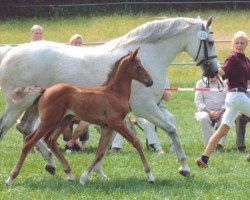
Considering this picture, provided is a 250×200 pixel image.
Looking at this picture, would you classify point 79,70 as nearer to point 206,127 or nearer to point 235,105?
point 235,105

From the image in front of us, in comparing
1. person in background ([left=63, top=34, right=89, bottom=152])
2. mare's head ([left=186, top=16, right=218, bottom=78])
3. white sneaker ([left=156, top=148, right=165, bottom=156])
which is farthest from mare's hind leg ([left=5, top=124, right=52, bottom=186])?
white sneaker ([left=156, top=148, right=165, bottom=156])

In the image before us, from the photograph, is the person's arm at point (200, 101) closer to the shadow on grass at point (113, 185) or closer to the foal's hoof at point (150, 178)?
the shadow on grass at point (113, 185)

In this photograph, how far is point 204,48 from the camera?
10.4m

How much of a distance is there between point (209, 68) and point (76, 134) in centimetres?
297

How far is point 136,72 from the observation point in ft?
30.1

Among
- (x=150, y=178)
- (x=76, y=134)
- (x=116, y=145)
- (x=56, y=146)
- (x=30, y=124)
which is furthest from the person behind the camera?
(x=116, y=145)

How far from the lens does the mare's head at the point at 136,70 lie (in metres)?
9.15

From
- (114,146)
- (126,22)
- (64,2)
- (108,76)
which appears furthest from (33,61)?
(64,2)

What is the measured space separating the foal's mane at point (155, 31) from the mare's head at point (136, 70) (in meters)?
0.82

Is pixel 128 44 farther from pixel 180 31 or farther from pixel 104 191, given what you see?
pixel 104 191

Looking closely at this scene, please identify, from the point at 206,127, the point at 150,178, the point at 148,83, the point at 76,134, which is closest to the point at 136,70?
the point at 148,83

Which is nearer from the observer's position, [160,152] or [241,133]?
[160,152]

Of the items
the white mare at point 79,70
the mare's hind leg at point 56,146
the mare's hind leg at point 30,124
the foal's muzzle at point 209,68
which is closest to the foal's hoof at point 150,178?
the white mare at point 79,70

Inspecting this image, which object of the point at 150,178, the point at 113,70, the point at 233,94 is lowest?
the point at 150,178
